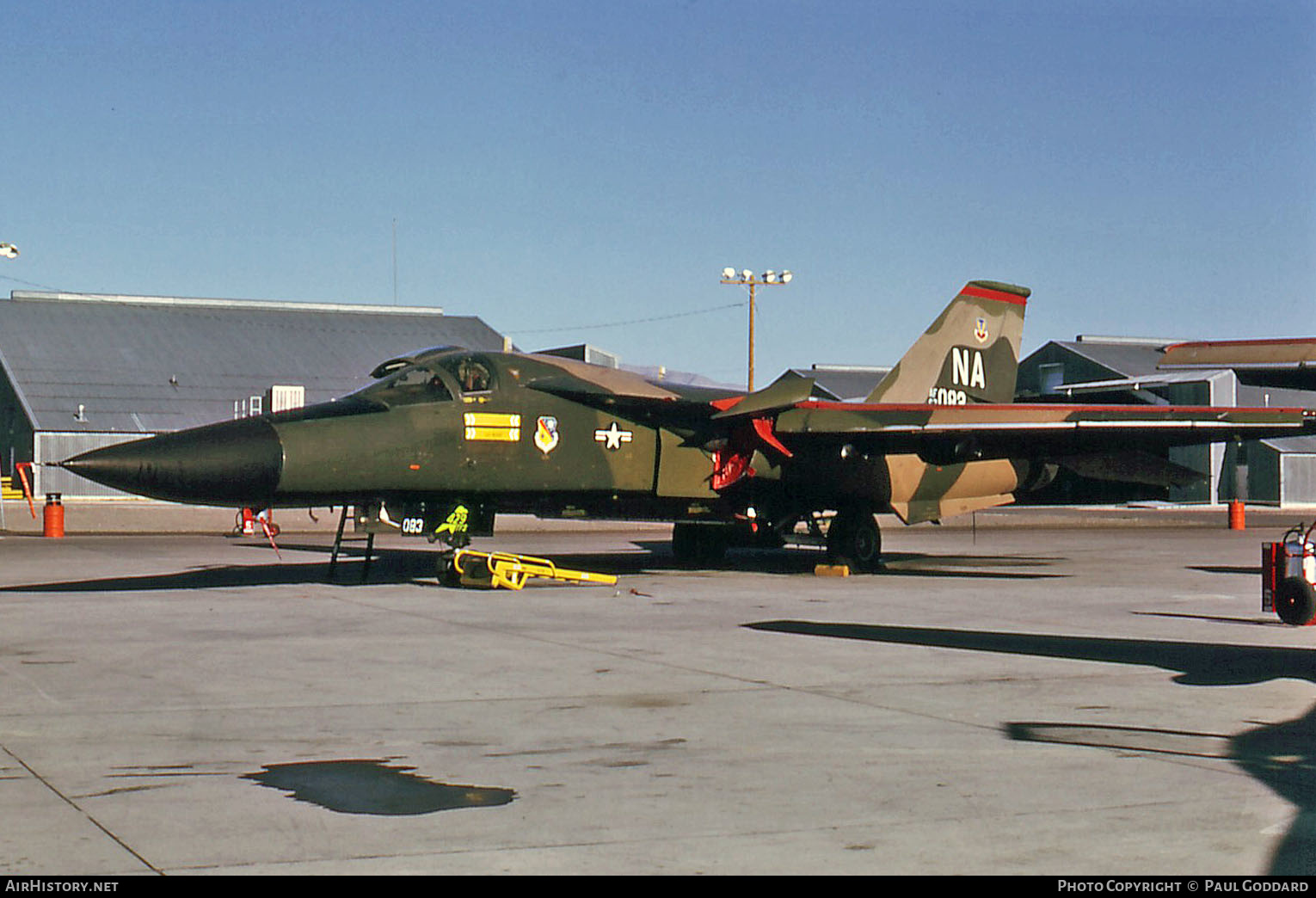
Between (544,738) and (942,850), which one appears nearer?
(942,850)

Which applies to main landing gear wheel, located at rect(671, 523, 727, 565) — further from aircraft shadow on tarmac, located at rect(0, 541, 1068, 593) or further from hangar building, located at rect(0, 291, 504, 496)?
hangar building, located at rect(0, 291, 504, 496)

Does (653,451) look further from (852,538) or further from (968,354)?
(968,354)

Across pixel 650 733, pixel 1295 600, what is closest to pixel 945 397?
pixel 1295 600

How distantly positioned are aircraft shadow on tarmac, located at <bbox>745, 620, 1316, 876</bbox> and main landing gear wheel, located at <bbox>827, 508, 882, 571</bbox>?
744cm

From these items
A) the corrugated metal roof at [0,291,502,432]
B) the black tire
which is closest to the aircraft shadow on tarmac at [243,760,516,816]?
the black tire

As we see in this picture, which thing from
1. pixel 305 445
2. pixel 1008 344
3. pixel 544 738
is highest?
pixel 1008 344

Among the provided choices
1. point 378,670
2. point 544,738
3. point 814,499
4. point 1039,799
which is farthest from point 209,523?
point 1039,799

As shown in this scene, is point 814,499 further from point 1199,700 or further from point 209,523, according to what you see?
point 209,523

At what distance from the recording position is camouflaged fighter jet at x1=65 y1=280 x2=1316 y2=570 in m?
14.4

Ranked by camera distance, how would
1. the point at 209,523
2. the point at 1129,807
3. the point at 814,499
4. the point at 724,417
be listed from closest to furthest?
the point at 1129,807 → the point at 724,417 → the point at 814,499 → the point at 209,523

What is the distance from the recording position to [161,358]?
222ft

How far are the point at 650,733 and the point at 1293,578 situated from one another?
264 inches

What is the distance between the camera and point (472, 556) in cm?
1630

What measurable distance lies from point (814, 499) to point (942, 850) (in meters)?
14.6
